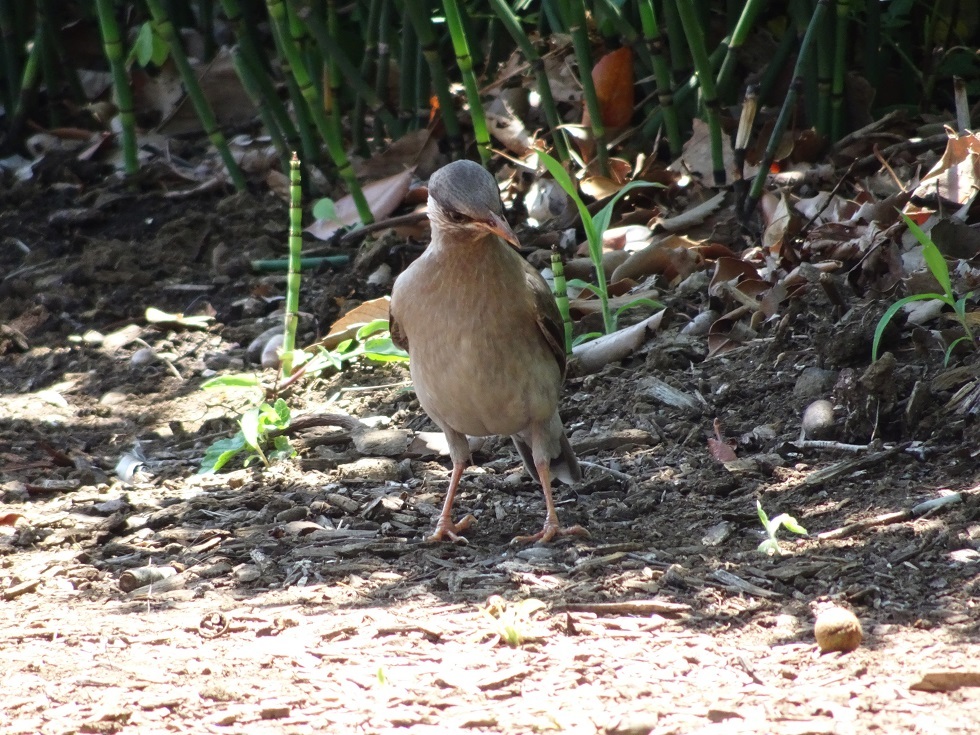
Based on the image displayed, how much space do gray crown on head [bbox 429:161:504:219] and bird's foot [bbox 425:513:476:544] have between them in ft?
3.94

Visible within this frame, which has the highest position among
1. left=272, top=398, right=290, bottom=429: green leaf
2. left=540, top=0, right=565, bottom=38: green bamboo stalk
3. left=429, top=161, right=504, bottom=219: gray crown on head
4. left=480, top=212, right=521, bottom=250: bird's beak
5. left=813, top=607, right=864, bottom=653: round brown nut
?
left=540, top=0, right=565, bottom=38: green bamboo stalk

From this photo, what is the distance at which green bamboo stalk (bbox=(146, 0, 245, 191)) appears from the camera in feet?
24.3

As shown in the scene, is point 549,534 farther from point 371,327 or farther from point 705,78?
point 705,78

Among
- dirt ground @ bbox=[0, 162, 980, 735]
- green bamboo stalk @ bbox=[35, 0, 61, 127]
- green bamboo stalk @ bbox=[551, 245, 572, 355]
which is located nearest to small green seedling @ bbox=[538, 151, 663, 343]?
green bamboo stalk @ bbox=[551, 245, 572, 355]

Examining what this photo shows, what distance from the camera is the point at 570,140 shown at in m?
7.53

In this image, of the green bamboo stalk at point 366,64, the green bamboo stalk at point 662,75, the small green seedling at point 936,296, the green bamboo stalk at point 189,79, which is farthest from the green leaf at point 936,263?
the green bamboo stalk at point 189,79

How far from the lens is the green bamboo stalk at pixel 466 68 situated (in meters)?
6.49

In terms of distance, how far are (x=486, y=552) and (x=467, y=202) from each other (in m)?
1.29

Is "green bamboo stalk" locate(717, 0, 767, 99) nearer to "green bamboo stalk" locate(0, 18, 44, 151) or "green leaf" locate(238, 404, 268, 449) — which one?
"green leaf" locate(238, 404, 268, 449)

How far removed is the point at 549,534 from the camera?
4.64 metres

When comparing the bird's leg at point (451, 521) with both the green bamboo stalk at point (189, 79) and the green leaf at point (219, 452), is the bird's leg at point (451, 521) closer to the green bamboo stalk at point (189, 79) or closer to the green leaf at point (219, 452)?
the green leaf at point (219, 452)

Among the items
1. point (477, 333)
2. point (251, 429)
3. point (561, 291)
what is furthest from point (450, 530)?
point (561, 291)

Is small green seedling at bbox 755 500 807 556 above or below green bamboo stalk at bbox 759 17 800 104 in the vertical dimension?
below

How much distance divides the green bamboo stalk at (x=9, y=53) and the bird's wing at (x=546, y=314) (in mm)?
6048
